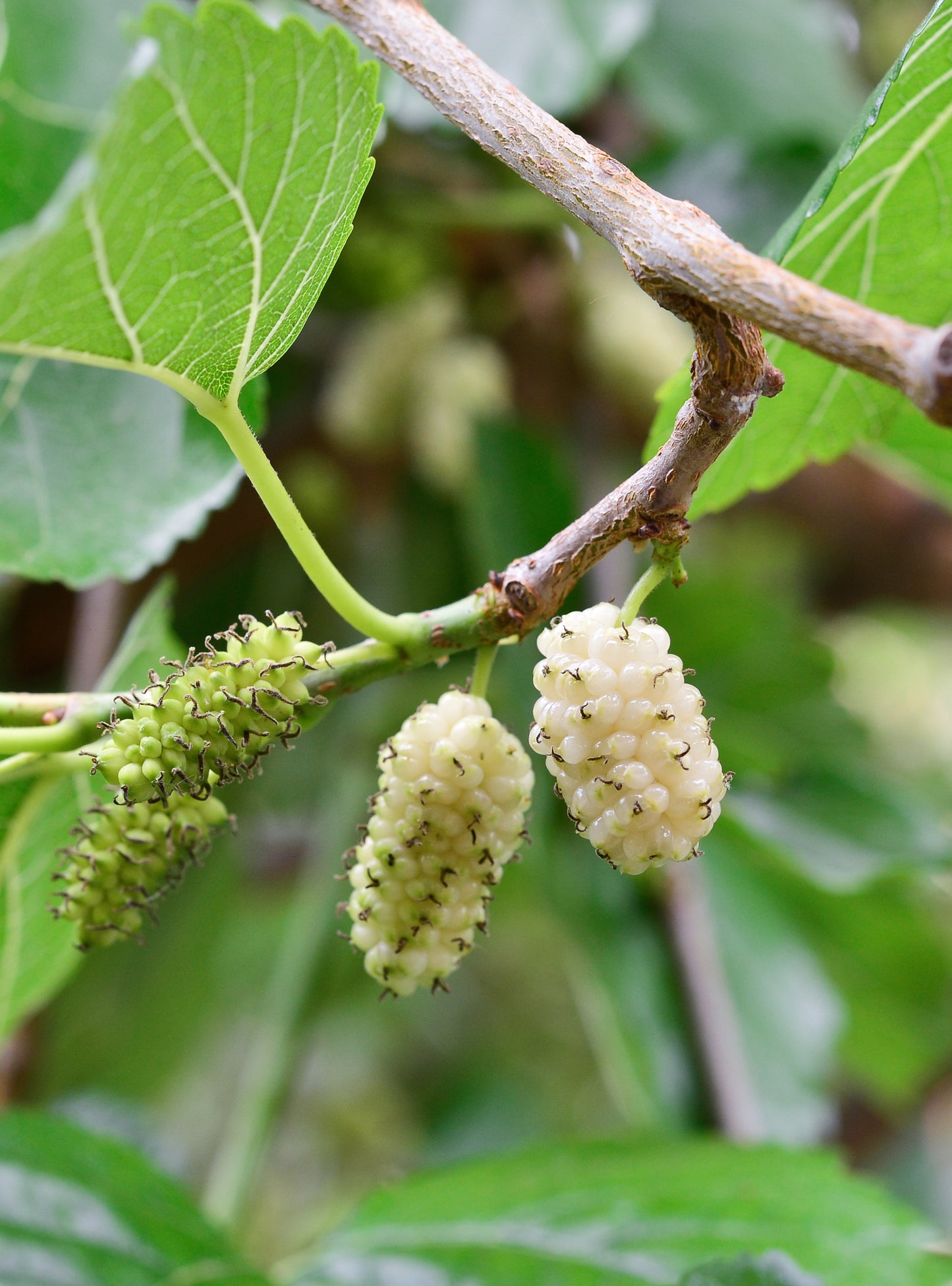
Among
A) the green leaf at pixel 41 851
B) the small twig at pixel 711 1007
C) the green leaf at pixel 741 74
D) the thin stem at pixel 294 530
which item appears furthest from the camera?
the green leaf at pixel 741 74

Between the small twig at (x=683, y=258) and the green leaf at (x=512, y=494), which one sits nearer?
the small twig at (x=683, y=258)

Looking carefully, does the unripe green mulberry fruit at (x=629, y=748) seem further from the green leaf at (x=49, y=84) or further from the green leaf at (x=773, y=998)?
the green leaf at (x=773, y=998)

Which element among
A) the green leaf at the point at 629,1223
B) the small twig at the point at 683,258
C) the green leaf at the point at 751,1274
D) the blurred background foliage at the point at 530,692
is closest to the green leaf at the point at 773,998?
the blurred background foliage at the point at 530,692

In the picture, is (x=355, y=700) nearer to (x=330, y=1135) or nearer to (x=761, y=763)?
(x=761, y=763)

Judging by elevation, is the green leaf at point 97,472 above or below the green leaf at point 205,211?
below

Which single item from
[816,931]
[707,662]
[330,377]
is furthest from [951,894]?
[330,377]

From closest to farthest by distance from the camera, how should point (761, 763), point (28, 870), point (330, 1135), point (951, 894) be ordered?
point (28, 870)
point (761, 763)
point (951, 894)
point (330, 1135)

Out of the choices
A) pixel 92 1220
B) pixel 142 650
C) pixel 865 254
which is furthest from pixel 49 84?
pixel 92 1220
